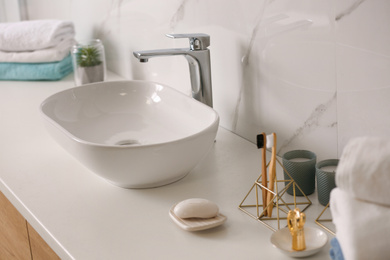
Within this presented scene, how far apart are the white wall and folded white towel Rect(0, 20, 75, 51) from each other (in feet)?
1.29

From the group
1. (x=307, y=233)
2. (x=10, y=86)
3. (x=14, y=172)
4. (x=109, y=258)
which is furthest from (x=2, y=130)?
(x=307, y=233)

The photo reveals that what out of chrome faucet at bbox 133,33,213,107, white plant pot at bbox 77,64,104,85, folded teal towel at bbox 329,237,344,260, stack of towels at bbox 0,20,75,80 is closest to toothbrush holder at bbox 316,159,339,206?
folded teal towel at bbox 329,237,344,260

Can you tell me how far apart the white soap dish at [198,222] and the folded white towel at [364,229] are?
33cm

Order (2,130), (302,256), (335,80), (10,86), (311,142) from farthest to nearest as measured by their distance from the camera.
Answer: (10,86)
(2,130)
(311,142)
(335,80)
(302,256)

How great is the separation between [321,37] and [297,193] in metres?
0.31

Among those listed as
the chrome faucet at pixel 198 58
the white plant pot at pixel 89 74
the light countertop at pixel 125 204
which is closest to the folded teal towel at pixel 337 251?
the light countertop at pixel 125 204

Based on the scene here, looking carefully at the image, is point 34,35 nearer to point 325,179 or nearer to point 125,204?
point 125,204

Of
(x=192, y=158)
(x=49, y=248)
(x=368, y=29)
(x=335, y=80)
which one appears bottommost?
(x=49, y=248)

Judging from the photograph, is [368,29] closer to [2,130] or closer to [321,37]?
[321,37]

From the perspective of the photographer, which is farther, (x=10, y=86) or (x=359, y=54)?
(x=10, y=86)

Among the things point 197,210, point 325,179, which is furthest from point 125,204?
point 325,179

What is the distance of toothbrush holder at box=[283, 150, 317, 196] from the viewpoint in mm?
1126

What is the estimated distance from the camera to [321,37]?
3.82ft

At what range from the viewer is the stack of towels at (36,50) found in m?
2.08
